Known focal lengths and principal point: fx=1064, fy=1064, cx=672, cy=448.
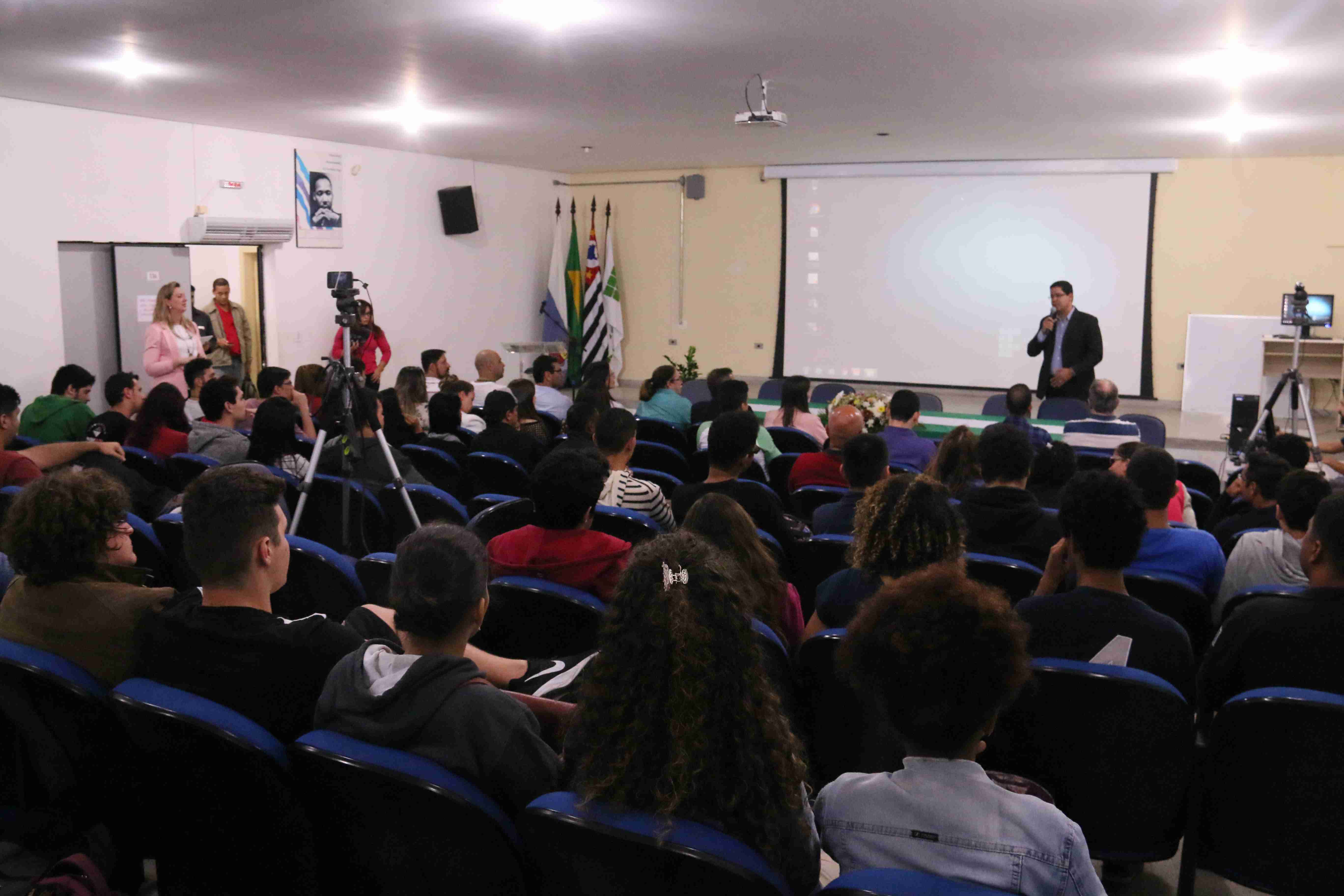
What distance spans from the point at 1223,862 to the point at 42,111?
888 centimetres

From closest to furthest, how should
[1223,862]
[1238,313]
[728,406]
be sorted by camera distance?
[1223,862], [728,406], [1238,313]

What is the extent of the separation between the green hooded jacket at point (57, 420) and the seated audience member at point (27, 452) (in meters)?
0.37

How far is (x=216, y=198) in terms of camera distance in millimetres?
9422

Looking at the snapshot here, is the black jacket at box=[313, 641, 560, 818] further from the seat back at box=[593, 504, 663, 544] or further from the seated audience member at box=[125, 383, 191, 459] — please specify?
the seated audience member at box=[125, 383, 191, 459]

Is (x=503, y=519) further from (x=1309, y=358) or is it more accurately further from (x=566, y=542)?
(x=1309, y=358)

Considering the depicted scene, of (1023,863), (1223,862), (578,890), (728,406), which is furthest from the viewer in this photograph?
(728,406)

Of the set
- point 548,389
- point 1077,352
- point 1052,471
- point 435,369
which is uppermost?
point 1077,352

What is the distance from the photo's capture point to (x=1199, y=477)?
538cm

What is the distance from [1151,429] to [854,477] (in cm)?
431

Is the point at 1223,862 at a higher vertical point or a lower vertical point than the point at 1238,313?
lower

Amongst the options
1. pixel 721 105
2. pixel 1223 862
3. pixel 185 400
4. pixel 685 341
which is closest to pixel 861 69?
pixel 721 105

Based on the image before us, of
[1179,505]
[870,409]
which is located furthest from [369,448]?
[1179,505]

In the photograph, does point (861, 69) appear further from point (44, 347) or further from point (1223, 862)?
point (44, 347)

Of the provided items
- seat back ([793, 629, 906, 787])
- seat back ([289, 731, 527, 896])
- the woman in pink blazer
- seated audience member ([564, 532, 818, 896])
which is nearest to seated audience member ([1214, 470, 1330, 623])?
seat back ([793, 629, 906, 787])
